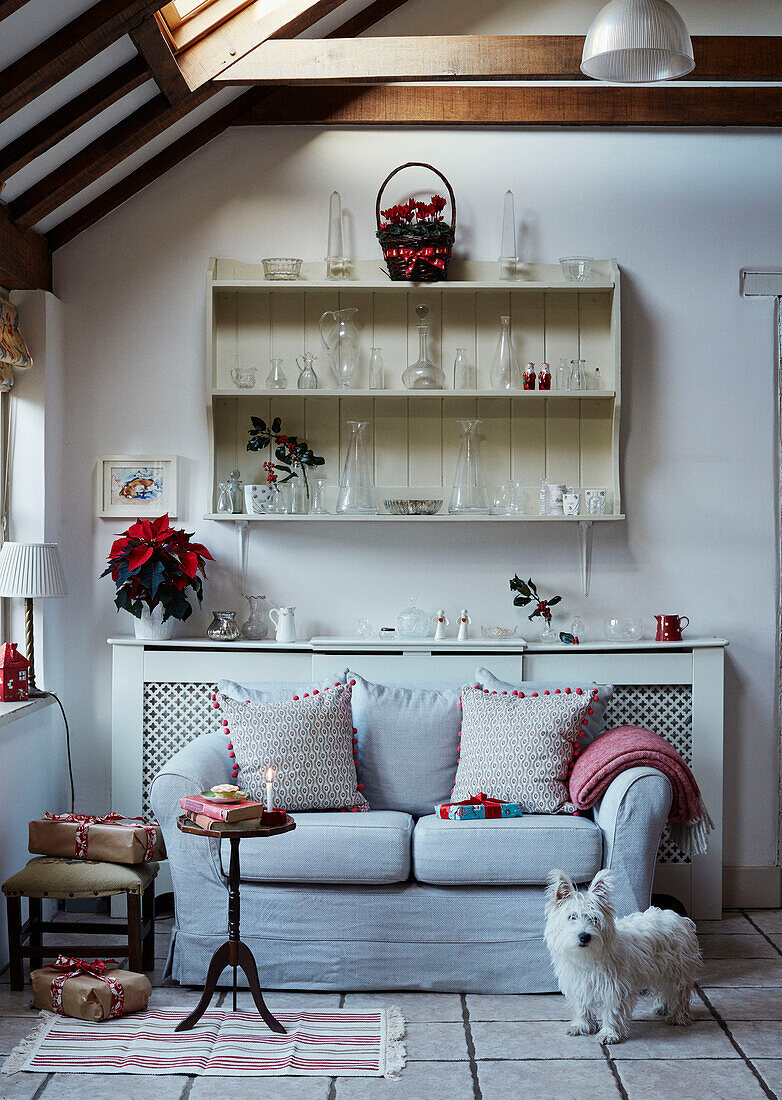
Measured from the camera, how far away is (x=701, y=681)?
4.11 metres

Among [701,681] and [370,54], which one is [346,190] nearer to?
[370,54]

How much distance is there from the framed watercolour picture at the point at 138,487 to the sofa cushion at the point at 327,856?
1.56 metres

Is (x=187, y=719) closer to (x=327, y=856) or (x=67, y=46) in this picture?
(x=327, y=856)

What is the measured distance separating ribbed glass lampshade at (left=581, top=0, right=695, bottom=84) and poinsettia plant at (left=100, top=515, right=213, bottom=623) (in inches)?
86.6

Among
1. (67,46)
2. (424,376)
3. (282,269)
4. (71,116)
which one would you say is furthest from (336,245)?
(67,46)

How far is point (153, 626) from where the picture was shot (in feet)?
13.6

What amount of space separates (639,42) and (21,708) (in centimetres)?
283

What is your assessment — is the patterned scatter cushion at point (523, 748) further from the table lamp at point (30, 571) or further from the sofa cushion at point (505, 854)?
the table lamp at point (30, 571)

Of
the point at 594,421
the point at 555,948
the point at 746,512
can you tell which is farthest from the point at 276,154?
the point at 555,948

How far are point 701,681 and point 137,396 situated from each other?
250 centimetres

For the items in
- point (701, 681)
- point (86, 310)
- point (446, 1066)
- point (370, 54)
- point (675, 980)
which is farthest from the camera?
point (86, 310)

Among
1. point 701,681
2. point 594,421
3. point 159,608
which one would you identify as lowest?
point 701,681

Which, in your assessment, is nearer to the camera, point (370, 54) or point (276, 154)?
point (370, 54)

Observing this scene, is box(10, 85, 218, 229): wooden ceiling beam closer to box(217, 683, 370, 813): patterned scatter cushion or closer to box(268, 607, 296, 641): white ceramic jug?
box(268, 607, 296, 641): white ceramic jug
